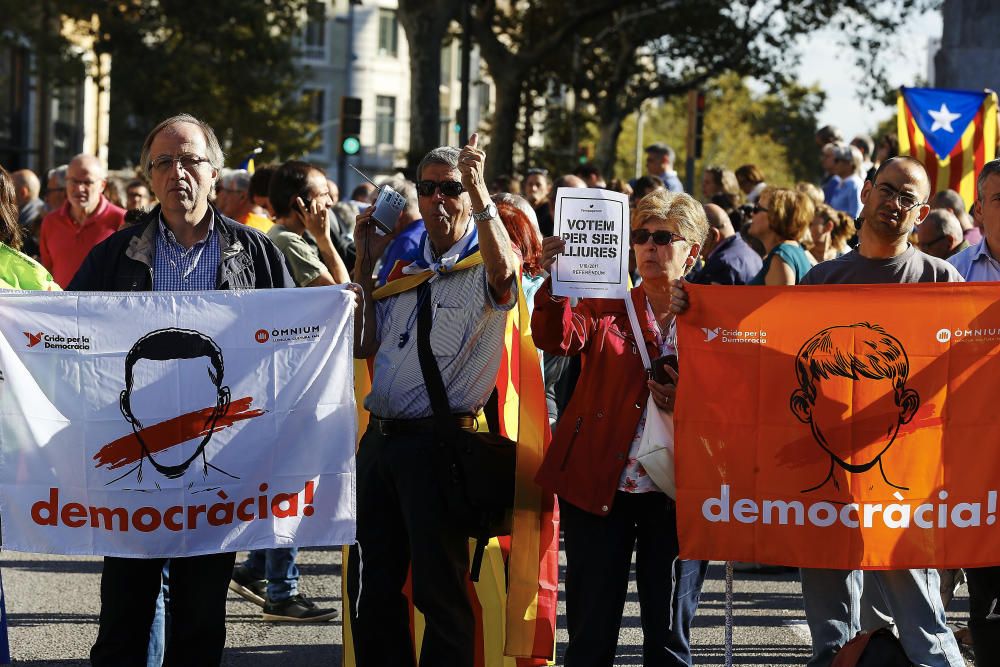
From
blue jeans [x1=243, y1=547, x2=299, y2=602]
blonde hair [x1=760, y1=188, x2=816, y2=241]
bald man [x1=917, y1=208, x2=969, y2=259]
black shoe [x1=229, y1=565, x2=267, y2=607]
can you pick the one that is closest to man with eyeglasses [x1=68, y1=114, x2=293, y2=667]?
blue jeans [x1=243, y1=547, x2=299, y2=602]

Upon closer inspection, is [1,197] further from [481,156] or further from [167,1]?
[167,1]

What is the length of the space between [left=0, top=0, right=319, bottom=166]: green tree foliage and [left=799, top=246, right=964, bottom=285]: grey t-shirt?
23.9 m

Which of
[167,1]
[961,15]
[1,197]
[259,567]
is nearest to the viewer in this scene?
[1,197]

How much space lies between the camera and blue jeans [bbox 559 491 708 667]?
5.11m

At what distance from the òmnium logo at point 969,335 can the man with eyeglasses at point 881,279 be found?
0.27 meters

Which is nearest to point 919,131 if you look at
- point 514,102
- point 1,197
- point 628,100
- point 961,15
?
point 961,15

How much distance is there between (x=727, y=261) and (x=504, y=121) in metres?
21.4

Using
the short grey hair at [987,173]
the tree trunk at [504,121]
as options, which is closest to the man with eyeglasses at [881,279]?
the short grey hair at [987,173]

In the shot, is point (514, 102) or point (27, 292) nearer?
point (27, 292)

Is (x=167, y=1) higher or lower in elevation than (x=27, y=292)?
higher

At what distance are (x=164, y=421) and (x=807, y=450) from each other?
2.12 m

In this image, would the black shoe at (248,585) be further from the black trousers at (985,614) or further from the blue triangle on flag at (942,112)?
the blue triangle on flag at (942,112)

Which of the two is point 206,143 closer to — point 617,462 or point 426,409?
point 426,409

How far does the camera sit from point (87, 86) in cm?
3722
